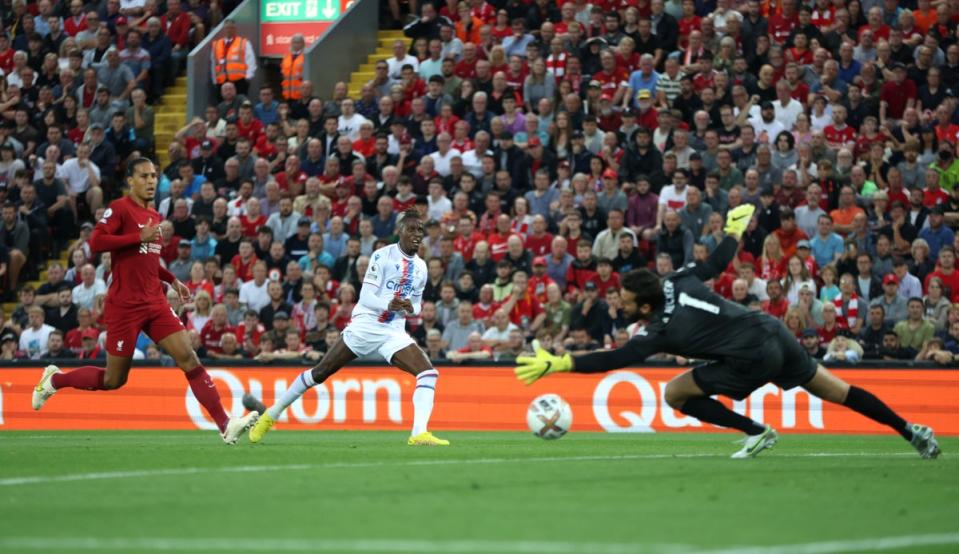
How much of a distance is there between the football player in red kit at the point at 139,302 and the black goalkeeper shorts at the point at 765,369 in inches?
172

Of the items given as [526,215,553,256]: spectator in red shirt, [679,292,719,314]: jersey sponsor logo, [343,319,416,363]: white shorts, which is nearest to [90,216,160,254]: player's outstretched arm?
[343,319,416,363]: white shorts

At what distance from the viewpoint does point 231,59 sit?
30.2 meters

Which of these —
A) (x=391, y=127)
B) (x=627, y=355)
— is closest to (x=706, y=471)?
(x=627, y=355)

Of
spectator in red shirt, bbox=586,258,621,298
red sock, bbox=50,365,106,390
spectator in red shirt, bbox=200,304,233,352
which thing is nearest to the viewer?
red sock, bbox=50,365,106,390

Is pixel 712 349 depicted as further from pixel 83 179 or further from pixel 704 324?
pixel 83 179

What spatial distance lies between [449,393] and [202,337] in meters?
4.64

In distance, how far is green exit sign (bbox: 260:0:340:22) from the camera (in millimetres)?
31266

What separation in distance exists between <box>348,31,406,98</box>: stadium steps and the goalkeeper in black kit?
1856 centimetres

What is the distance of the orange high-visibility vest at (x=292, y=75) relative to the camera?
2966cm

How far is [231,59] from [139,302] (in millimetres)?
17402

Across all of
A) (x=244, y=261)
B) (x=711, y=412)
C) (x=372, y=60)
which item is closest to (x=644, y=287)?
(x=711, y=412)

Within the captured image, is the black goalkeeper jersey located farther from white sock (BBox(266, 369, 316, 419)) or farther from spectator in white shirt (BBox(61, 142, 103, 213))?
spectator in white shirt (BBox(61, 142, 103, 213))

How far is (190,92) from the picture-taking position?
3034cm

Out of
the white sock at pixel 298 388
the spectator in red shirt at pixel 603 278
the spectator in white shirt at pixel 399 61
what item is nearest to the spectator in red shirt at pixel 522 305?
the spectator in red shirt at pixel 603 278
